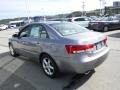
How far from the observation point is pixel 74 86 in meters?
4.68

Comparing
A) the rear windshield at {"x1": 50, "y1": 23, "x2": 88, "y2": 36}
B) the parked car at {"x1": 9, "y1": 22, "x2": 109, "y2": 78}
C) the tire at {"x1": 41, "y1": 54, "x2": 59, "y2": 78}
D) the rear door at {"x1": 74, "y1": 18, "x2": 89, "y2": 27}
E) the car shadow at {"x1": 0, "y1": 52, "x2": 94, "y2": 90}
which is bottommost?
the car shadow at {"x1": 0, "y1": 52, "x2": 94, "y2": 90}

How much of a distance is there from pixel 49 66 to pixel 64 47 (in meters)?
1.00

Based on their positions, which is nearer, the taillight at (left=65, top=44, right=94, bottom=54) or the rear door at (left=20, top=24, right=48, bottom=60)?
the taillight at (left=65, top=44, right=94, bottom=54)

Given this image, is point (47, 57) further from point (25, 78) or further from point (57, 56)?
point (25, 78)

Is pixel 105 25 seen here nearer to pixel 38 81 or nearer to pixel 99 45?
pixel 99 45

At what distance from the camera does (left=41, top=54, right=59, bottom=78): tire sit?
510cm

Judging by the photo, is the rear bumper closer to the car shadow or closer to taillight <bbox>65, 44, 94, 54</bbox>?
taillight <bbox>65, 44, 94, 54</bbox>

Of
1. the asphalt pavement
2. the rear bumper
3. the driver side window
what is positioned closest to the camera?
the rear bumper

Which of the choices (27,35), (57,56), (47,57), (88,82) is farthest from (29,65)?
(88,82)

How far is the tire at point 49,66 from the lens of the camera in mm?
5098

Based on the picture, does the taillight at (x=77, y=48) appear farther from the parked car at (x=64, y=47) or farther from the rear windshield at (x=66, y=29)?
the rear windshield at (x=66, y=29)

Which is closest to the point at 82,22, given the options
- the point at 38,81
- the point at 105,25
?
the point at 105,25

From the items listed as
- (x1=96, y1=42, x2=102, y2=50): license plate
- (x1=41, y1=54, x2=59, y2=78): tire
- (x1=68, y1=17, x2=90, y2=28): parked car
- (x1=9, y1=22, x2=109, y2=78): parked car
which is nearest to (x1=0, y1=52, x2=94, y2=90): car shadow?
(x1=41, y1=54, x2=59, y2=78): tire

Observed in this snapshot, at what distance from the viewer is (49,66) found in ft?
17.5
